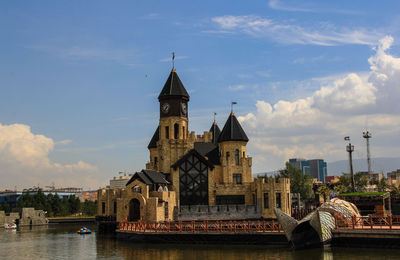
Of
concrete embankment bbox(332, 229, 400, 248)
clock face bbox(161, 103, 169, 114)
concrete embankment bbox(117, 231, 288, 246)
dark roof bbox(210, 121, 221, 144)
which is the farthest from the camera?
dark roof bbox(210, 121, 221, 144)

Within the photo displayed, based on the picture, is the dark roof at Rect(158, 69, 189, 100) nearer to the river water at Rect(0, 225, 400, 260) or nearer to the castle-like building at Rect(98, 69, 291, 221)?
the castle-like building at Rect(98, 69, 291, 221)

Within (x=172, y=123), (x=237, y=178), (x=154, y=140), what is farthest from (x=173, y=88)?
(x=237, y=178)

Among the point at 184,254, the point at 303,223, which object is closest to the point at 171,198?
the point at 184,254

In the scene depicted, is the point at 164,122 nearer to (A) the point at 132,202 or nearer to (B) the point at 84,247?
(A) the point at 132,202

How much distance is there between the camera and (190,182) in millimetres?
64312

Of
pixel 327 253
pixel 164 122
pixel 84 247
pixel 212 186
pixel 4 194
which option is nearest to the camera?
pixel 327 253

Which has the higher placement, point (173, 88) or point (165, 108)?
point (173, 88)

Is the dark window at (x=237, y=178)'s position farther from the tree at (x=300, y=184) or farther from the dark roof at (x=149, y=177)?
the tree at (x=300, y=184)

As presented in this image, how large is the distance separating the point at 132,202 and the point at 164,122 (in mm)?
15305

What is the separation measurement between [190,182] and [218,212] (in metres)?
6.63

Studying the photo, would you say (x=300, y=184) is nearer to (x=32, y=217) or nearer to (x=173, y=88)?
(x=173, y=88)

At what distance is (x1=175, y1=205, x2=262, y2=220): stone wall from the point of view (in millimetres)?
60562

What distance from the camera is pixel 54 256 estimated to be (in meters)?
40.9

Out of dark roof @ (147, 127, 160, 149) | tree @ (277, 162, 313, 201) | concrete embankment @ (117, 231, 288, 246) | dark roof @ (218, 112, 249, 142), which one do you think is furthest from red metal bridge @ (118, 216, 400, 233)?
tree @ (277, 162, 313, 201)
